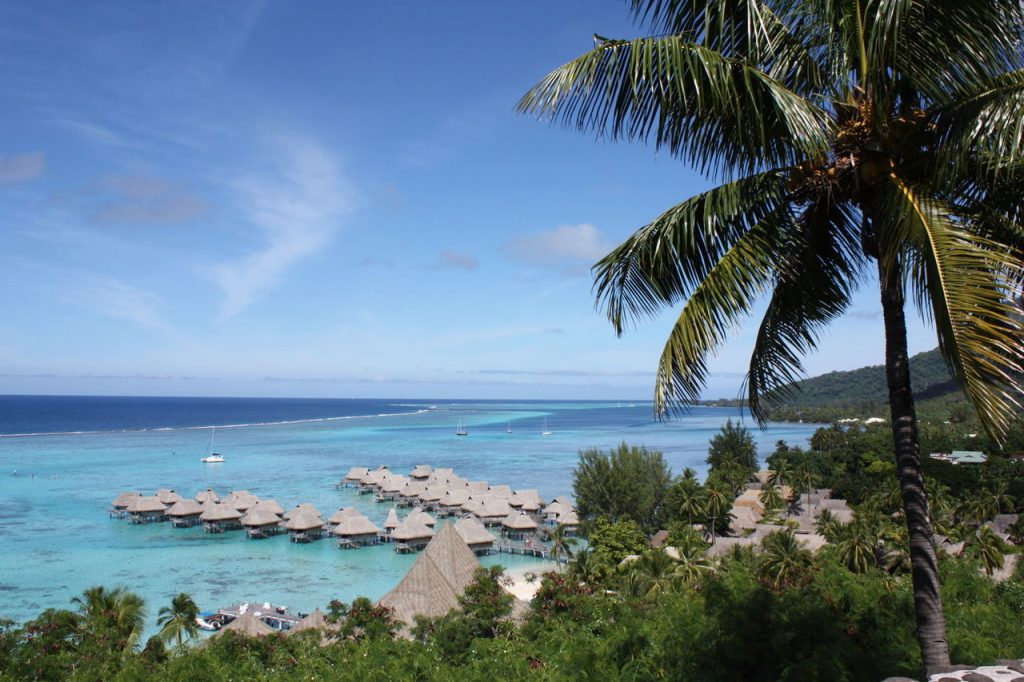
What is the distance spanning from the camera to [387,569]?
80.0 ft

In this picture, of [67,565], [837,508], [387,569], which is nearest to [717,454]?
[837,508]

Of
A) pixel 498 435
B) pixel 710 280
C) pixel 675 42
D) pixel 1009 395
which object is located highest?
pixel 675 42

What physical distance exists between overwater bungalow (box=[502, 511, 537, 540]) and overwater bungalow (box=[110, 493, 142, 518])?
675 inches

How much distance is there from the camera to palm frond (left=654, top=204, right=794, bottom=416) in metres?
3.97

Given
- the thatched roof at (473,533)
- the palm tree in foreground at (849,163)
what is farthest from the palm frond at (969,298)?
the thatched roof at (473,533)

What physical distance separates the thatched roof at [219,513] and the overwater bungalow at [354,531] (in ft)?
17.5

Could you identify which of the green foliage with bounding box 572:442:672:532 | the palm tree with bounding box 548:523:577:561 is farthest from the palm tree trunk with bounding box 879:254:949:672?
the green foliage with bounding box 572:442:672:532

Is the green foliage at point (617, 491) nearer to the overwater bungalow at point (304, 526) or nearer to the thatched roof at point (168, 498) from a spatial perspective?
the overwater bungalow at point (304, 526)

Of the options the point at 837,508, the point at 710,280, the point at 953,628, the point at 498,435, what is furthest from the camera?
the point at 498,435

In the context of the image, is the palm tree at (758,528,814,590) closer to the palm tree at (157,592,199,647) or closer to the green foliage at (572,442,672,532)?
the green foliage at (572,442,672,532)

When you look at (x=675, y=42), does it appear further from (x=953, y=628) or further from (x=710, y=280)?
(x=953, y=628)

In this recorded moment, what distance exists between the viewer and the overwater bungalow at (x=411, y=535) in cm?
2678

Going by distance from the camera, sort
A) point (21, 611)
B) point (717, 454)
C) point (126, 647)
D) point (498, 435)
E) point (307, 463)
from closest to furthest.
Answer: point (126, 647), point (21, 611), point (717, 454), point (307, 463), point (498, 435)

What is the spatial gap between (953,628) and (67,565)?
87.2 ft
